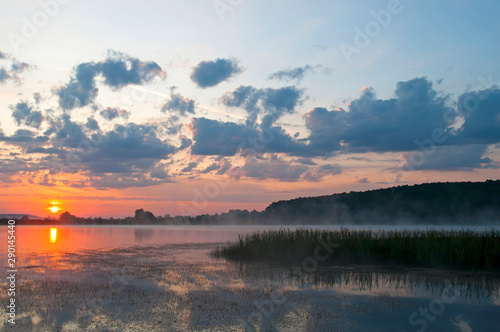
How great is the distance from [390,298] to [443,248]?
29.7 feet

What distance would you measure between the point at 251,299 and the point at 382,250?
11.9 m

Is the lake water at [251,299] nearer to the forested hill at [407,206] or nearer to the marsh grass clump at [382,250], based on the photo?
the marsh grass clump at [382,250]

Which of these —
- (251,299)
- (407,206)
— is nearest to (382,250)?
(251,299)

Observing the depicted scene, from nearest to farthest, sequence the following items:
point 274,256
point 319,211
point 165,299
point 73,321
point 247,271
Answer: point 73,321, point 165,299, point 247,271, point 274,256, point 319,211

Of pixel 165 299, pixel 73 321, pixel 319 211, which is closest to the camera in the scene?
pixel 73 321

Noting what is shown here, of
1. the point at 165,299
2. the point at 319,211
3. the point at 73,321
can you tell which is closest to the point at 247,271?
the point at 165,299

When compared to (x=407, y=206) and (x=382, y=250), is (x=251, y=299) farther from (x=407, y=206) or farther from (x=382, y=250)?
(x=407, y=206)

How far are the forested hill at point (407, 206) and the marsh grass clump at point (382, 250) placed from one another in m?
83.7

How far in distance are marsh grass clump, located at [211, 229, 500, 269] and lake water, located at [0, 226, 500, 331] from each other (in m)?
2.00

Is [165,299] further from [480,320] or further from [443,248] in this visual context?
[443,248]

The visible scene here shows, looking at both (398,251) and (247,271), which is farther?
(398,251)

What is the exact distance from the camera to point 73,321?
9570 mm

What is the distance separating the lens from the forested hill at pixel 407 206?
98625mm

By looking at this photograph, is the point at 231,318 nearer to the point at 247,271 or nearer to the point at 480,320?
the point at 480,320
